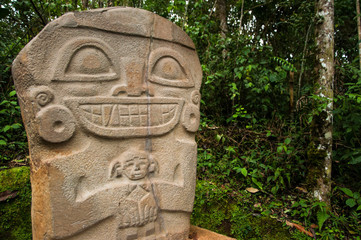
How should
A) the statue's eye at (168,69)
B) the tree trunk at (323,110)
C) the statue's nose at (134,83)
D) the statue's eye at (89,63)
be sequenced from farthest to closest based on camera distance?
1. the tree trunk at (323,110)
2. the statue's eye at (168,69)
3. the statue's nose at (134,83)
4. the statue's eye at (89,63)

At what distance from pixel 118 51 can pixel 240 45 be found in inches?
96.7

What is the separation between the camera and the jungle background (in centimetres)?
249

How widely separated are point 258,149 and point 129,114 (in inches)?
85.6

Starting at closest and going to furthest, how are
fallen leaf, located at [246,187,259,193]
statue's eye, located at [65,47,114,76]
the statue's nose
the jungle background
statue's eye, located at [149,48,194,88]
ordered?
statue's eye, located at [65,47,114,76] → the statue's nose → statue's eye, located at [149,48,194,88] → the jungle background → fallen leaf, located at [246,187,259,193]

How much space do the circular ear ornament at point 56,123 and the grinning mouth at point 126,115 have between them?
0.05m

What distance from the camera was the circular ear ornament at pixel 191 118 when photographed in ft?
6.33

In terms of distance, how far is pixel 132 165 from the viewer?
1.71 metres

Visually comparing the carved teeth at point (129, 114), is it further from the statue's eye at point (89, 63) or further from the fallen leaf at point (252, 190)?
the fallen leaf at point (252, 190)

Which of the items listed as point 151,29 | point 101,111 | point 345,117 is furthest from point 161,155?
point 345,117

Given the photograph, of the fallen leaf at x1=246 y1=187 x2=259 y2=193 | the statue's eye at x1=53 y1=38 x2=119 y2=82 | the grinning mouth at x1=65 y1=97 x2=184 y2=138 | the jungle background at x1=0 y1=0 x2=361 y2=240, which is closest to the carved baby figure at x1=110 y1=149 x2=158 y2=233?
the grinning mouth at x1=65 y1=97 x2=184 y2=138

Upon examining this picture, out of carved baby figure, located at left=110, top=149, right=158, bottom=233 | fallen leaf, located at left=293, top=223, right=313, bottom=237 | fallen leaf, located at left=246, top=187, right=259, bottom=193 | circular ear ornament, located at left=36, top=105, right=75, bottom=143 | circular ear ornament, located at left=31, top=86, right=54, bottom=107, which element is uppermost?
circular ear ornament, located at left=31, top=86, right=54, bottom=107

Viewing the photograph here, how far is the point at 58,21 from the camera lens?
4.73 ft

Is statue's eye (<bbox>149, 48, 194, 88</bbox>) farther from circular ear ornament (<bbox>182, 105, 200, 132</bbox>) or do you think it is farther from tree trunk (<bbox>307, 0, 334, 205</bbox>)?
tree trunk (<bbox>307, 0, 334, 205</bbox>)

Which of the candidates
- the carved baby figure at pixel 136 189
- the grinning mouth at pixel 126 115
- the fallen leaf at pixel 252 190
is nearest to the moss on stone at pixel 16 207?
the carved baby figure at pixel 136 189
